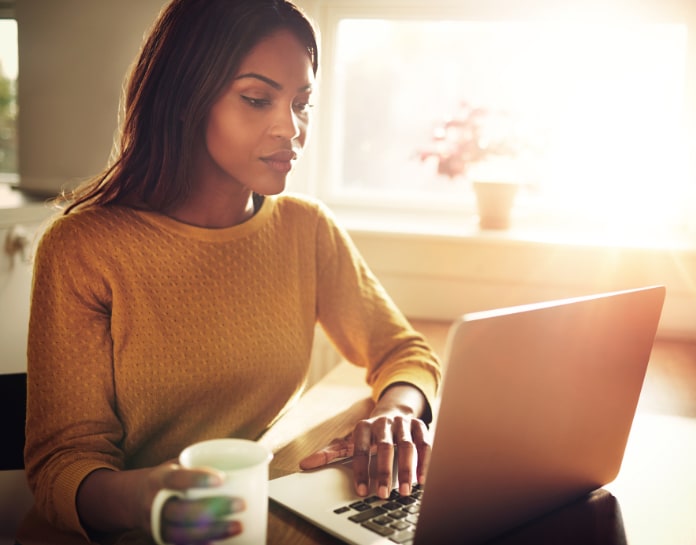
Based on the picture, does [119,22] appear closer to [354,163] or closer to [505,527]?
[354,163]

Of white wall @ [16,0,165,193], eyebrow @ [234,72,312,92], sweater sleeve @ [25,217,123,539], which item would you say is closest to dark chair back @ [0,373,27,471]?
sweater sleeve @ [25,217,123,539]

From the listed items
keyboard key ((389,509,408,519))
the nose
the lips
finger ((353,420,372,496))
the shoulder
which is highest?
the nose

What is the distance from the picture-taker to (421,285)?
1.94 meters

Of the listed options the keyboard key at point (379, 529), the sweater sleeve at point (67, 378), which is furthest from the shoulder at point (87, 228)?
the keyboard key at point (379, 529)

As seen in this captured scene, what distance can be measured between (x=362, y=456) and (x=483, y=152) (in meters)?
1.34

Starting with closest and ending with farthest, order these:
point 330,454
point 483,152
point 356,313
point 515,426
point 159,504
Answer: point 159,504, point 515,426, point 330,454, point 356,313, point 483,152

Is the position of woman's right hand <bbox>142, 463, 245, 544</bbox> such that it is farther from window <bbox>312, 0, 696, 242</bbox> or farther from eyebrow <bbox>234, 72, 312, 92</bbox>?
window <bbox>312, 0, 696, 242</bbox>

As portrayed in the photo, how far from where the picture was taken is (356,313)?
50.4 inches

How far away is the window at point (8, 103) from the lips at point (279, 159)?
58.7 inches

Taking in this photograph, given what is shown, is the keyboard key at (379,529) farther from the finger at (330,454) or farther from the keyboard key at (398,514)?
the finger at (330,454)

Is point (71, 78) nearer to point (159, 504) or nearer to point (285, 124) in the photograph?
point (285, 124)

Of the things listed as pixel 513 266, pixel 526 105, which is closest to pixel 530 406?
pixel 513 266

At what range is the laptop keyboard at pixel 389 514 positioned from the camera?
693 mm

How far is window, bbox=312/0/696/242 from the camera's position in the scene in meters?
1.99
